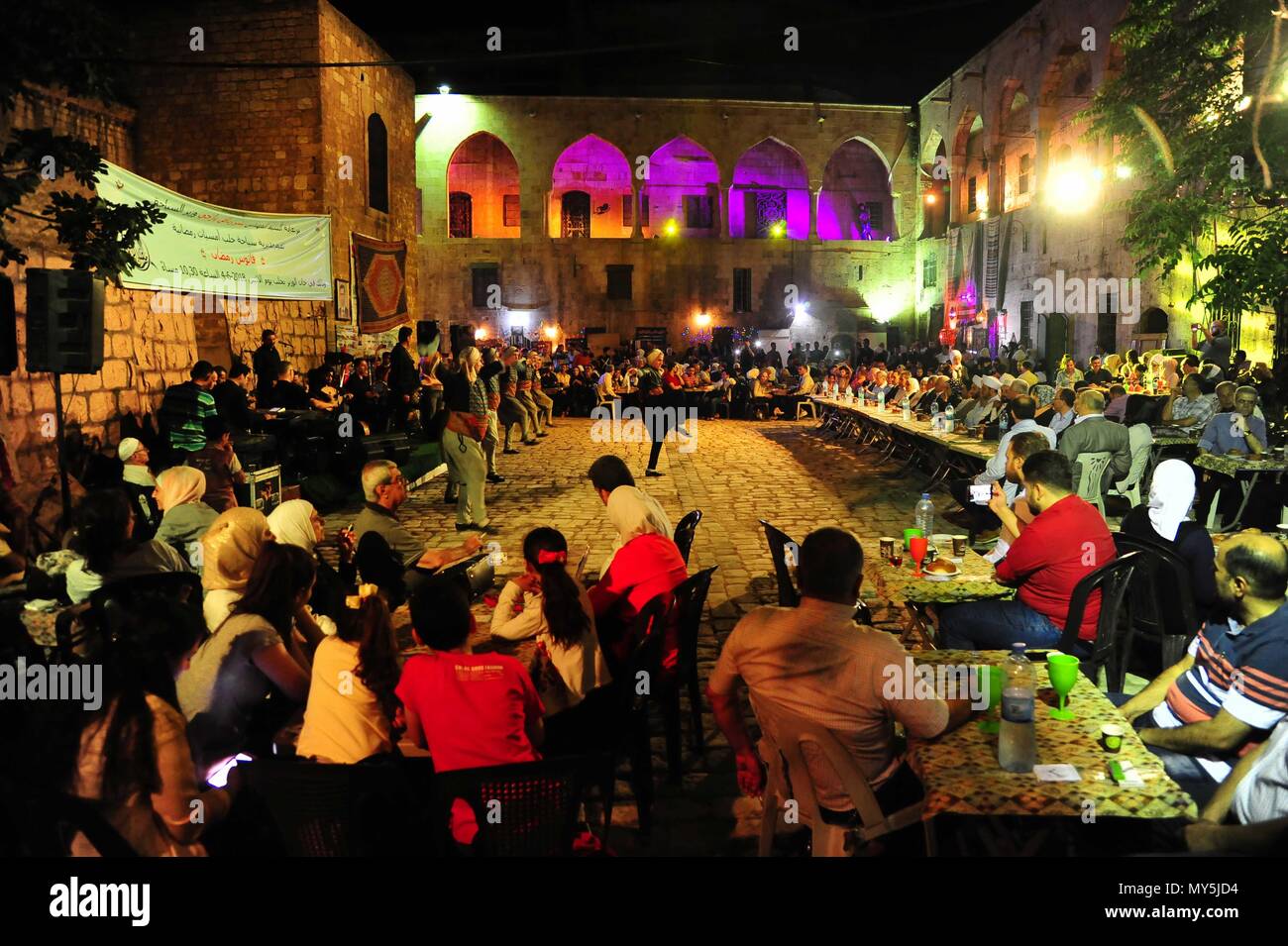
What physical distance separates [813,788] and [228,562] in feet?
8.37

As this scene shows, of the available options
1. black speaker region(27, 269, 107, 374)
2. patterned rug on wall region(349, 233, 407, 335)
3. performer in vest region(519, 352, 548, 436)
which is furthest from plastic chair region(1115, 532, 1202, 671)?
patterned rug on wall region(349, 233, 407, 335)

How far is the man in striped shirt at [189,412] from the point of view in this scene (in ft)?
28.7

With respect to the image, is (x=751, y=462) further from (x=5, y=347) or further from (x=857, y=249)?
(x=857, y=249)

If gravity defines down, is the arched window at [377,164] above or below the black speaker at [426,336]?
above

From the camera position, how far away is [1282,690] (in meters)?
3.05

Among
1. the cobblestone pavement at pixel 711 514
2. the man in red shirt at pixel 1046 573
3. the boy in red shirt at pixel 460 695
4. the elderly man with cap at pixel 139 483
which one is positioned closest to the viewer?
the boy in red shirt at pixel 460 695

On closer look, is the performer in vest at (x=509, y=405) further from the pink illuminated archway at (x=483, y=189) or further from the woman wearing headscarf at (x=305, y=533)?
the pink illuminated archway at (x=483, y=189)

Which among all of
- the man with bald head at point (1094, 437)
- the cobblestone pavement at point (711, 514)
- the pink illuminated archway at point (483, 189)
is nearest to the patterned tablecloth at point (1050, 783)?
the cobblestone pavement at point (711, 514)

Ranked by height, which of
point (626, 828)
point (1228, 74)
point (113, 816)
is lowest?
point (626, 828)

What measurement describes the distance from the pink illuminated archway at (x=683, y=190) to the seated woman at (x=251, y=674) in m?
33.5

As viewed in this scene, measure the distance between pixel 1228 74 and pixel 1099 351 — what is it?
10917mm

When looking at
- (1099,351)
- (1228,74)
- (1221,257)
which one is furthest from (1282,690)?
(1099,351)

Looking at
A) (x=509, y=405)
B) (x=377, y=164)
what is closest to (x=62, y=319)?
(x=509, y=405)

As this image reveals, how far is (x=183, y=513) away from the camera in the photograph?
5707 mm
